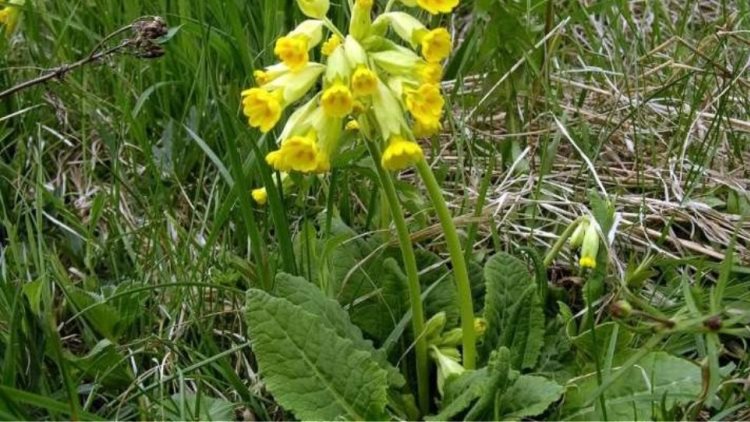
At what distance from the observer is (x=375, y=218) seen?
2385mm

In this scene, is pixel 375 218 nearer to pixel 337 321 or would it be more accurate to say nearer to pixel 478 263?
pixel 478 263

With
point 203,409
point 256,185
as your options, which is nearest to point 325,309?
point 203,409

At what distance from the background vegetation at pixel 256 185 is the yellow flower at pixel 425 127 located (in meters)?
0.35

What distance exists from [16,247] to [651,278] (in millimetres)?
1292

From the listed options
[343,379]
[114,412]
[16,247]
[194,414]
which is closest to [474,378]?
[343,379]

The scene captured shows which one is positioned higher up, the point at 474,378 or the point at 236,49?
the point at 236,49

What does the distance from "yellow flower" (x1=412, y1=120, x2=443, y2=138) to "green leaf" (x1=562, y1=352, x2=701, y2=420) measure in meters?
0.47

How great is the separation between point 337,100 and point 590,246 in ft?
2.12

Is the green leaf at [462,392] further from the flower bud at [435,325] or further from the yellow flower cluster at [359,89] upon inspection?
the yellow flower cluster at [359,89]

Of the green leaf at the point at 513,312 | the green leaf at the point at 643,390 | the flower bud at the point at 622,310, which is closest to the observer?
the flower bud at the point at 622,310

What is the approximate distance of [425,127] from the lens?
5.53 ft

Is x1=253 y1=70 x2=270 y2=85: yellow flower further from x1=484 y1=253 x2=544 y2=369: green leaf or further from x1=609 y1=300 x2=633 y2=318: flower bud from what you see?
x1=609 y1=300 x2=633 y2=318: flower bud

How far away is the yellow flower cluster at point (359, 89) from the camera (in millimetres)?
1625

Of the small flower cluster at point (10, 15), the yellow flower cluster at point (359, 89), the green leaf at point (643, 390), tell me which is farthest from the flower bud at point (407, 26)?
the small flower cluster at point (10, 15)
